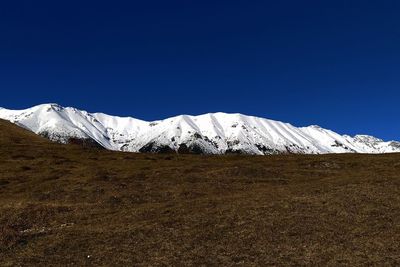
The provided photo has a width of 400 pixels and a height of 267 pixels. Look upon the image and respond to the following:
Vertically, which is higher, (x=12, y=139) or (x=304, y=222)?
(x=12, y=139)

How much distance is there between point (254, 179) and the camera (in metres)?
62.0

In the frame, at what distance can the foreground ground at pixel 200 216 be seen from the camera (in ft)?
108

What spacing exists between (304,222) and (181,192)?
58.5 feet

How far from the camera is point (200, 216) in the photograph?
138 ft

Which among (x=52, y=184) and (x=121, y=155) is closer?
(x=52, y=184)

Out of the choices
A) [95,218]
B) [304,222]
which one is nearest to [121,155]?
[95,218]

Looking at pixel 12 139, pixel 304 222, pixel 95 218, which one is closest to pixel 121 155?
pixel 12 139

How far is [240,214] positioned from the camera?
137 ft

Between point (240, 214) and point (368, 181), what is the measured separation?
66.9ft

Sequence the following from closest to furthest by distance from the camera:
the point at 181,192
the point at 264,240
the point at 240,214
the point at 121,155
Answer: the point at 264,240 → the point at 240,214 → the point at 181,192 → the point at 121,155

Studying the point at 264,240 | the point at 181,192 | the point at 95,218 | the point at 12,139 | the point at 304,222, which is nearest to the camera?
the point at 264,240

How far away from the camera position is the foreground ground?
32781 millimetres

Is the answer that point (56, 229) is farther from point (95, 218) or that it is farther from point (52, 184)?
point (52, 184)

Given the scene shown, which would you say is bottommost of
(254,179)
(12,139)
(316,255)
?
(316,255)
